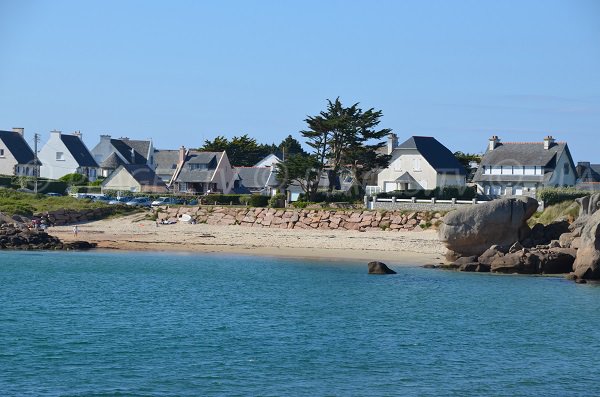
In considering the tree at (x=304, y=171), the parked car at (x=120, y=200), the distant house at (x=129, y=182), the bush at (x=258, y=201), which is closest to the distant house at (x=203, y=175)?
the distant house at (x=129, y=182)

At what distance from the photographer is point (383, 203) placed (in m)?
64.2

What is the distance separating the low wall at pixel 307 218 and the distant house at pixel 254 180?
95.6ft

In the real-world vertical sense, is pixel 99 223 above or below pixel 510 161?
below

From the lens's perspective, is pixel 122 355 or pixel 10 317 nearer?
pixel 122 355

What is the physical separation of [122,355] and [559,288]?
830 inches

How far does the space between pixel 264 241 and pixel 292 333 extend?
28.1 metres

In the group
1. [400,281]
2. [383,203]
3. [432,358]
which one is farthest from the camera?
[383,203]

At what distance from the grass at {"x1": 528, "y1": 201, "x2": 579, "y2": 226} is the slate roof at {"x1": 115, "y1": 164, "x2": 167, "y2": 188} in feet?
160

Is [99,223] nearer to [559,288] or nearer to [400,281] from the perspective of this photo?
[400,281]

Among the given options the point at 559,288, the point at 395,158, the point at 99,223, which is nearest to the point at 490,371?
the point at 559,288

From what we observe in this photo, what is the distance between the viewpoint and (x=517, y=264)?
43.8m

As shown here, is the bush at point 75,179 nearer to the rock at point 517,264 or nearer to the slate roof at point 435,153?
the slate roof at point 435,153

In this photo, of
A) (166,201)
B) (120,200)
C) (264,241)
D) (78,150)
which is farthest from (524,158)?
(78,150)

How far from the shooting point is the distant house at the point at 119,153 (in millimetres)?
107750
